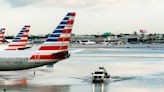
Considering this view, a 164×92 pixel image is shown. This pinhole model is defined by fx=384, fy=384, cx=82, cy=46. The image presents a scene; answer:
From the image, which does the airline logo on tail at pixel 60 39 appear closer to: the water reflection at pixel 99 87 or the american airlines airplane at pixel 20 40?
the water reflection at pixel 99 87

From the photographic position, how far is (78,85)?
43094 millimetres

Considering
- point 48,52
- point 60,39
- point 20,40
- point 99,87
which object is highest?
point 60,39

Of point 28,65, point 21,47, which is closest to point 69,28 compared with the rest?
point 28,65

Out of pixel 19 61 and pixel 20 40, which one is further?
pixel 20 40

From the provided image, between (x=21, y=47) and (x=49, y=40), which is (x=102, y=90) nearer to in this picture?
(x=49, y=40)

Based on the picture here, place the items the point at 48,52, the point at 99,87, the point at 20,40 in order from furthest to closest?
the point at 20,40 → the point at 48,52 → the point at 99,87

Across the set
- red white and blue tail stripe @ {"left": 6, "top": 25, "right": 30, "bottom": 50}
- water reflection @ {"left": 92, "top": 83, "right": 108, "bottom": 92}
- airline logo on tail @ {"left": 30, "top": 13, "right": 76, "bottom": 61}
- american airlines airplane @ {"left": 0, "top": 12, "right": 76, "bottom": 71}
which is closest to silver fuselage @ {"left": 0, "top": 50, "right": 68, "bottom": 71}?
american airlines airplane @ {"left": 0, "top": 12, "right": 76, "bottom": 71}

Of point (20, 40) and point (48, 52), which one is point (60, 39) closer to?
point (48, 52)

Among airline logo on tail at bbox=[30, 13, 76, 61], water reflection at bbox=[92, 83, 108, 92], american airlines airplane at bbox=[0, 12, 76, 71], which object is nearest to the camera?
water reflection at bbox=[92, 83, 108, 92]

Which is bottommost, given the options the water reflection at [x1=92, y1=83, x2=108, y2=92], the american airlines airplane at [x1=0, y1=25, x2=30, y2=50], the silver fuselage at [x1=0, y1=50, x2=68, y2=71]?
the water reflection at [x1=92, y1=83, x2=108, y2=92]

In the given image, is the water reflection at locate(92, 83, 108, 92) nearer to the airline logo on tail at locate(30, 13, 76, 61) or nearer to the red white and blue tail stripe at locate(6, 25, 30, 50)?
the airline logo on tail at locate(30, 13, 76, 61)

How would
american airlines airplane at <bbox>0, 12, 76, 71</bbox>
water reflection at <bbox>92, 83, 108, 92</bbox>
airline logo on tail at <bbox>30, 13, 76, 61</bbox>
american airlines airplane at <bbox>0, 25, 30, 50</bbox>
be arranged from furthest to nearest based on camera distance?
american airlines airplane at <bbox>0, 25, 30, 50</bbox> < airline logo on tail at <bbox>30, 13, 76, 61</bbox> < american airlines airplane at <bbox>0, 12, 76, 71</bbox> < water reflection at <bbox>92, 83, 108, 92</bbox>

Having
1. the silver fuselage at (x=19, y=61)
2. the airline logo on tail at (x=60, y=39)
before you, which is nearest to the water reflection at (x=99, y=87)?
the silver fuselage at (x=19, y=61)

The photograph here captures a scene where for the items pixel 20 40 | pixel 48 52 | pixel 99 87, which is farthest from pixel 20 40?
pixel 99 87
